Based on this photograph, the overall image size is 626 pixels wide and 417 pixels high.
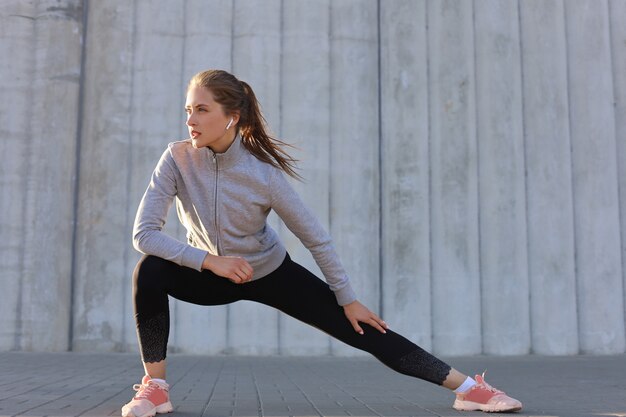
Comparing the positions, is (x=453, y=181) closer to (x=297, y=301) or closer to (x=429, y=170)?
(x=429, y=170)

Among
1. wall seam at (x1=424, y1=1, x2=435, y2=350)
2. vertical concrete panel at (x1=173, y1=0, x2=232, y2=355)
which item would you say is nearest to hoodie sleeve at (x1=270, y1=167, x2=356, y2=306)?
wall seam at (x1=424, y1=1, x2=435, y2=350)

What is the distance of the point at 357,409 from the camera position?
9.66 ft

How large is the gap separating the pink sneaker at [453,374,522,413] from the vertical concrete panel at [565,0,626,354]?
183 inches

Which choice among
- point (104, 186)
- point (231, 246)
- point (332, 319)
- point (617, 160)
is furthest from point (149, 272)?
point (617, 160)

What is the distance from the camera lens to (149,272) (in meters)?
2.55

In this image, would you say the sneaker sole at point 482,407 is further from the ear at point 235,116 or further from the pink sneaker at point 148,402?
the ear at point 235,116

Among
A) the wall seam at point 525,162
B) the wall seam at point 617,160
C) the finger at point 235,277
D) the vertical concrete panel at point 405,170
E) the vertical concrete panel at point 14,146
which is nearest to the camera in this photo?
the finger at point 235,277

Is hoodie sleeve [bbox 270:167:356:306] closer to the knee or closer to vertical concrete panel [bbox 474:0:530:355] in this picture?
the knee

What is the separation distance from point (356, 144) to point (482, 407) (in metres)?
4.52

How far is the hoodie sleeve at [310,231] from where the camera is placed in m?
2.62

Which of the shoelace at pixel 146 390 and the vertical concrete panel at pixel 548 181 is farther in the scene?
the vertical concrete panel at pixel 548 181

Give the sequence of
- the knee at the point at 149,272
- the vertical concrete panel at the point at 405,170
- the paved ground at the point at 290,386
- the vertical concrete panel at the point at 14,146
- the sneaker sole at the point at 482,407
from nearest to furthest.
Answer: the knee at the point at 149,272 → the sneaker sole at the point at 482,407 → the paved ground at the point at 290,386 → the vertical concrete panel at the point at 14,146 → the vertical concrete panel at the point at 405,170

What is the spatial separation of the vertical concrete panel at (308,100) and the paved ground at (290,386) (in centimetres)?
142

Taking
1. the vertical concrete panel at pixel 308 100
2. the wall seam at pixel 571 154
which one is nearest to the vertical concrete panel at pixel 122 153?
the vertical concrete panel at pixel 308 100
